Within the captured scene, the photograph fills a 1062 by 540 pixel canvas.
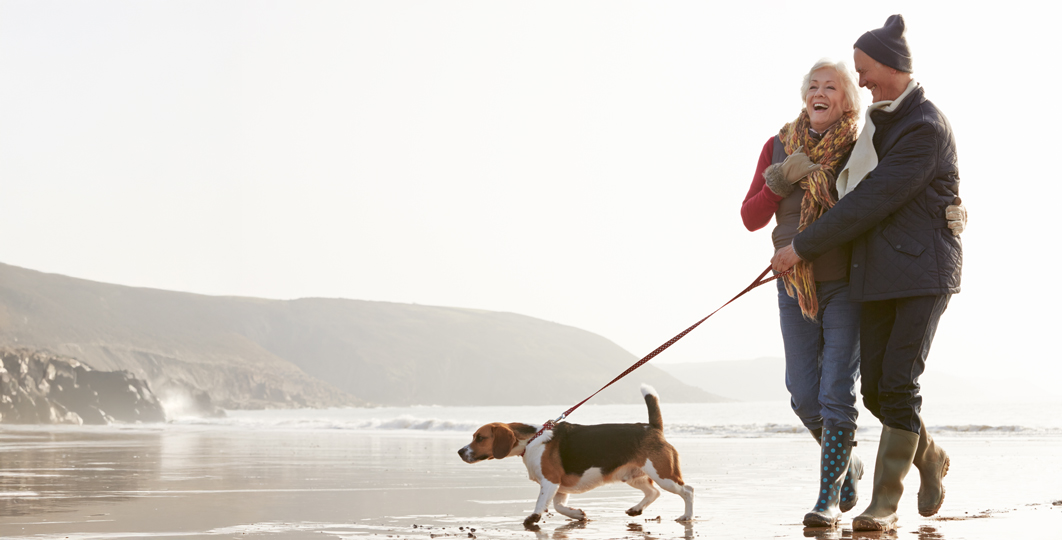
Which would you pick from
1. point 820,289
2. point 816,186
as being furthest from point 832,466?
point 816,186

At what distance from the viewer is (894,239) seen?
12.3 feet

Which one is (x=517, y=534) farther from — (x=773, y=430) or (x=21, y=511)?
(x=773, y=430)

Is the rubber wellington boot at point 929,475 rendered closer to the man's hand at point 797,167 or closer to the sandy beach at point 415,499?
the sandy beach at point 415,499

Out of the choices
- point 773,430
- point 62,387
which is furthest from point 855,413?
point 62,387

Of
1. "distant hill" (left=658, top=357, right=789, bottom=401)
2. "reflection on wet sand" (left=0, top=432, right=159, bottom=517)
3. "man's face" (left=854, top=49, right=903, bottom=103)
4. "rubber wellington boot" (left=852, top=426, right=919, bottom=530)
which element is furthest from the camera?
"distant hill" (left=658, top=357, right=789, bottom=401)

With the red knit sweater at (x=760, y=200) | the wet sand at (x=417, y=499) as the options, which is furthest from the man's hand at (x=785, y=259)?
the wet sand at (x=417, y=499)

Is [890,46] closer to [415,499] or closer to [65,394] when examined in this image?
[415,499]

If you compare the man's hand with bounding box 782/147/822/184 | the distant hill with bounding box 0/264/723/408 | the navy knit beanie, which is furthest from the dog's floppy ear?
the distant hill with bounding box 0/264/723/408

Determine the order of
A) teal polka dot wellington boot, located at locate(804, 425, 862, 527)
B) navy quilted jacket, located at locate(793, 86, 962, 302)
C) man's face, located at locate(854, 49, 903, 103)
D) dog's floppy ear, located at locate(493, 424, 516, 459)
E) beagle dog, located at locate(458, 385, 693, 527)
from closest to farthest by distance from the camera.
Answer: navy quilted jacket, located at locate(793, 86, 962, 302) < man's face, located at locate(854, 49, 903, 103) < teal polka dot wellington boot, located at locate(804, 425, 862, 527) < beagle dog, located at locate(458, 385, 693, 527) < dog's floppy ear, located at locate(493, 424, 516, 459)

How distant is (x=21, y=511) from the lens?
5059mm

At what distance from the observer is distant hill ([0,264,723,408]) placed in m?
83.0

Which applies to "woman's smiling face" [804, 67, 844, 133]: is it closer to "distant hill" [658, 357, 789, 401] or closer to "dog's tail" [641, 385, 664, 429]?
"dog's tail" [641, 385, 664, 429]

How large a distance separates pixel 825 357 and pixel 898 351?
1.48ft

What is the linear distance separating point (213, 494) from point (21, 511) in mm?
1386
